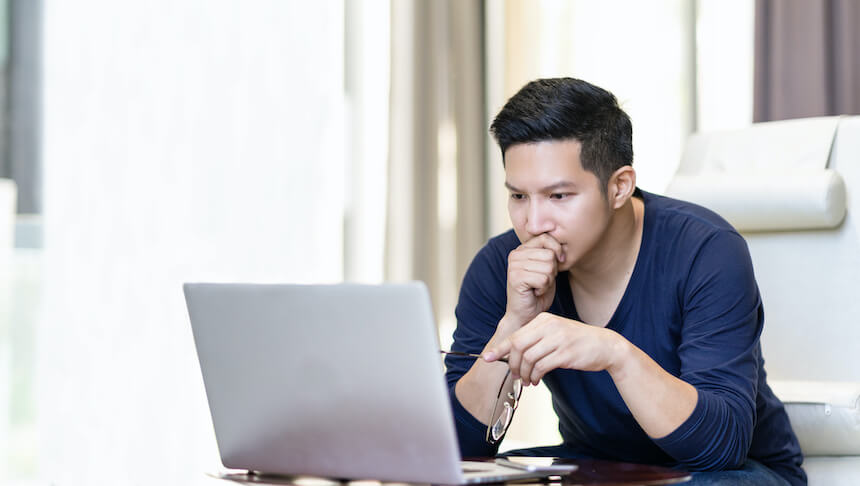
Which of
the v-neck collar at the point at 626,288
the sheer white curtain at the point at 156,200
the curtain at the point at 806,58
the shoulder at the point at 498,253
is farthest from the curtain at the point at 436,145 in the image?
the v-neck collar at the point at 626,288

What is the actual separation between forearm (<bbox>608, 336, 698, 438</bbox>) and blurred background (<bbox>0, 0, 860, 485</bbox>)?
94 centimetres

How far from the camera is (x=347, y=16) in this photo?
116 inches

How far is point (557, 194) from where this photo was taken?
1.50 m

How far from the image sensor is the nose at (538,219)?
1491 millimetres

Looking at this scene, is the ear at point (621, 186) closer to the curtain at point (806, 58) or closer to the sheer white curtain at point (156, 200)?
the sheer white curtain at point (156, 200)

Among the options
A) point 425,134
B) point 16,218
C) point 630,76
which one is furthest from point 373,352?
point 630,76

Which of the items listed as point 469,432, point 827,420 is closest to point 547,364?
point 469,432

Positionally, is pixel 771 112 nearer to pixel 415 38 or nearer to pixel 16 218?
pixel 415 38

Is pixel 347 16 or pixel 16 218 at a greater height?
pixel 347 16

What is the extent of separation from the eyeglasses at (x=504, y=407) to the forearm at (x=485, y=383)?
12 mm

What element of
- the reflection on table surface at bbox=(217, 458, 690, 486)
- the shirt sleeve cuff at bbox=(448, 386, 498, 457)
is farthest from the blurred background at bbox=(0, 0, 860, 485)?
the reflection on table surface at bbox=(217, 458, 690, 486)

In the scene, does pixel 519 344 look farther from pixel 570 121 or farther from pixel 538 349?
pixel 570 121

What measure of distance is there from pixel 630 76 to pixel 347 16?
1.04 metres

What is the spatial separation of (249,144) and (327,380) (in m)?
1.74
